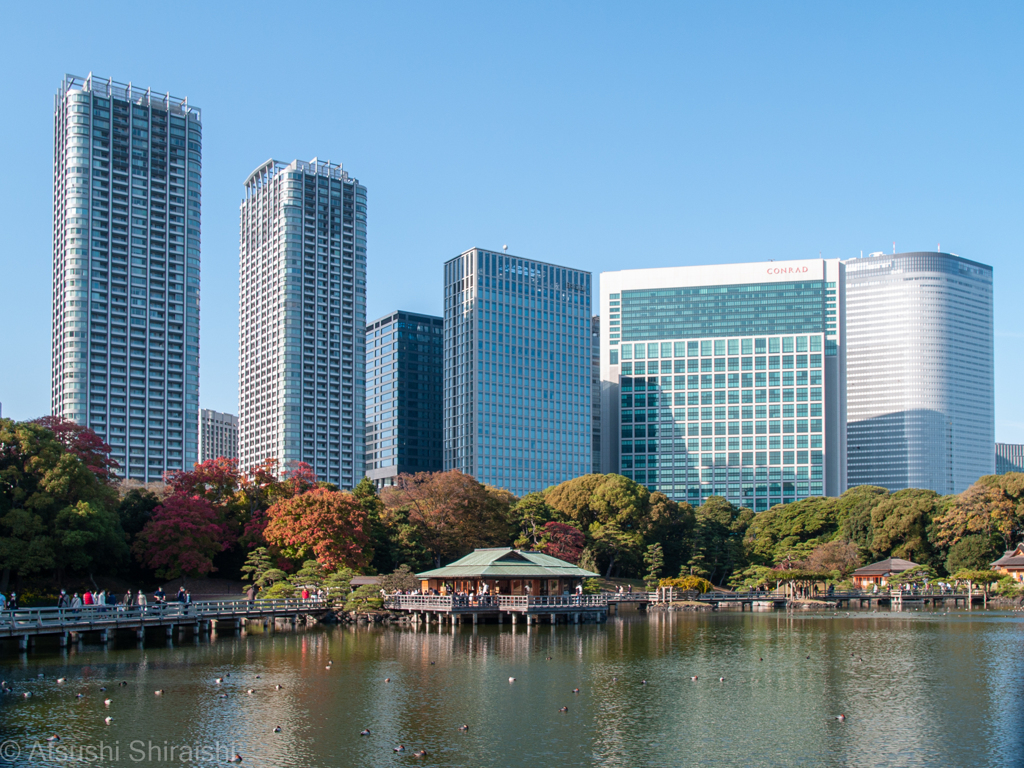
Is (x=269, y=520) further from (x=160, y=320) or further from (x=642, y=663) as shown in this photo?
(x=160, y=320)

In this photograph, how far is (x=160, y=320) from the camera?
487 feet

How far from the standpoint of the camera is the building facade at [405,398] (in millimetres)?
188375

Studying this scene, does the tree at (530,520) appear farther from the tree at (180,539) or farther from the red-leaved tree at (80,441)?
the red-leaved tree at (80,441)

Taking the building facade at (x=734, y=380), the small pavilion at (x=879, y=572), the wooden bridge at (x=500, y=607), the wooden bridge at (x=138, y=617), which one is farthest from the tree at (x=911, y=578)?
the building facade at (x=734, y=380)

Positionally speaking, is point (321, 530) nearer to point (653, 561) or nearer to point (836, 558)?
point (653, 561)

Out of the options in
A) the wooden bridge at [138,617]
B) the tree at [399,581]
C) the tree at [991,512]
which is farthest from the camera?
the tree at [991,512]

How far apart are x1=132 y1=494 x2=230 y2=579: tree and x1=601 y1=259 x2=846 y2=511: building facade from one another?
392 feet

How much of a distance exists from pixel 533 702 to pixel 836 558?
75.6 metres

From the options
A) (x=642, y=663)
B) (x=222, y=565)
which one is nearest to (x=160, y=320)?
(x=222, y=565)

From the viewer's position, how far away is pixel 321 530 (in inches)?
2635

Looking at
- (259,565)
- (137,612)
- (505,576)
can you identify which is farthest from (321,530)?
(137,612)

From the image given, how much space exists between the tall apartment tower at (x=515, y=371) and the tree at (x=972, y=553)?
294 ft

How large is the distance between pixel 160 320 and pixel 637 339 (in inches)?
3342

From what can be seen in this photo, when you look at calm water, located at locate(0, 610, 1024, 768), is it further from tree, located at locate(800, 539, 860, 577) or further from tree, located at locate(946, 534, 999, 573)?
tree, located at locate(800, 539, 860, 577)
